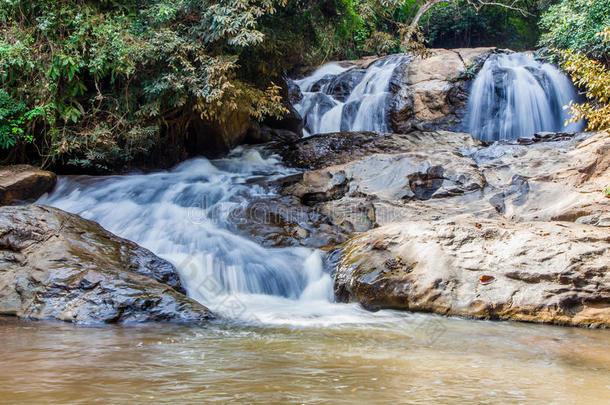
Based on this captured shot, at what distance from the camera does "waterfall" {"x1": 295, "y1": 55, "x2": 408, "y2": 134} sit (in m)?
→ 13.5

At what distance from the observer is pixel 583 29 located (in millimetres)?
12742

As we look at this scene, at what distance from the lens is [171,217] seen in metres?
8.05

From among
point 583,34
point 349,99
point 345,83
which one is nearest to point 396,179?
point 349,99

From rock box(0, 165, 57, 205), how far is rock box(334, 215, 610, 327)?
19.6ft

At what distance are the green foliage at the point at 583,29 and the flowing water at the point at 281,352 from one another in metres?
10.9

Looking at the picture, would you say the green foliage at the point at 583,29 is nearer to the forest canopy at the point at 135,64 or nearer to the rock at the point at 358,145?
the rock at the point at 358,145

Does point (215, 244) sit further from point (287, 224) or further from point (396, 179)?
point (396, 179)

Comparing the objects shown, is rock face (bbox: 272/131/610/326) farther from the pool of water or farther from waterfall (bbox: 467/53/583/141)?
waterfall (bbox: 467/53/583/141)

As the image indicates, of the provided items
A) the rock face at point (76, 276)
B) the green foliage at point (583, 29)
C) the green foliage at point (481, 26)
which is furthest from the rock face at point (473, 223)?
the green foliage at point (481, 26)

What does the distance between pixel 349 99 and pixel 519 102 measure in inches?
194

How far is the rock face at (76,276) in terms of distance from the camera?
4617 mm

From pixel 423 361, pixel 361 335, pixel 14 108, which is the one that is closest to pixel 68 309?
pixel 361 335

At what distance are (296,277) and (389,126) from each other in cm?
792

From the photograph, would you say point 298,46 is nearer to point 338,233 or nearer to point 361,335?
point 338,233
